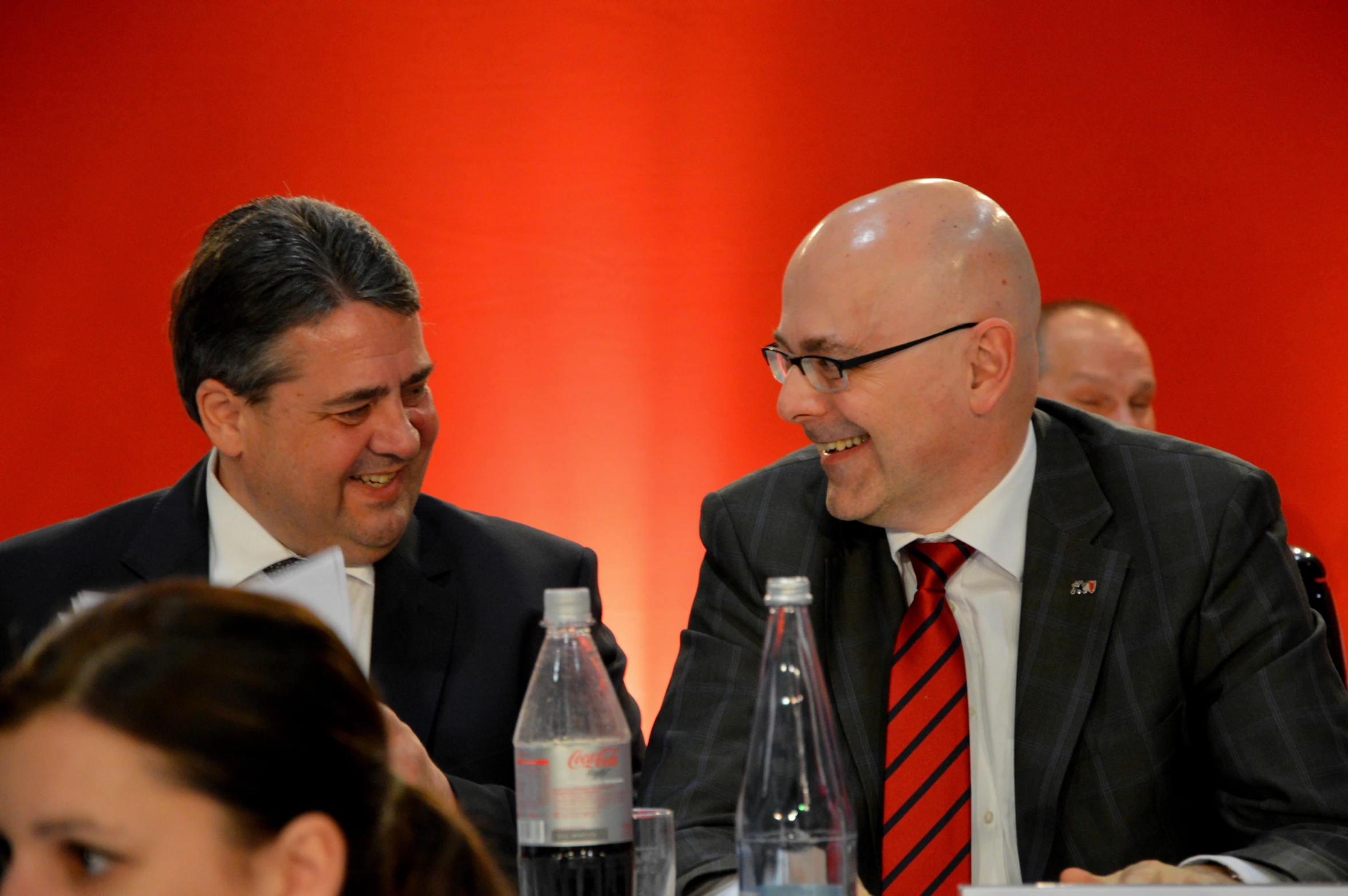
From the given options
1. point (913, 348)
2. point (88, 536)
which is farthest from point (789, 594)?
point (88, 536)

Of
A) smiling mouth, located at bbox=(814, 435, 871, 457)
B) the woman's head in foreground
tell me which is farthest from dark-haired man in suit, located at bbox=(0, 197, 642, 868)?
the woman's head in foreground

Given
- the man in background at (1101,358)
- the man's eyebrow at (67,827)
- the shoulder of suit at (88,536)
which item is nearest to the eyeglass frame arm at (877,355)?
the shoulder of suit at (88,536)

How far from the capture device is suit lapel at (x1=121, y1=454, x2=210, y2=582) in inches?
67.4

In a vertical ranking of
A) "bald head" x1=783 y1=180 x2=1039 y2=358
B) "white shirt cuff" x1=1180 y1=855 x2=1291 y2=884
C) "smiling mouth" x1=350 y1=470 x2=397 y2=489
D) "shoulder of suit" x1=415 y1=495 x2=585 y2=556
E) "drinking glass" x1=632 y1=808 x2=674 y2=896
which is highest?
"bald head" x1=783 y1=180 x2=1039 y2=358

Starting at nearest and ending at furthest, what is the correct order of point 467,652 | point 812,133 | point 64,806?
point 64,806 < point 467,652 < point 812,133

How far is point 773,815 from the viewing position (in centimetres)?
106

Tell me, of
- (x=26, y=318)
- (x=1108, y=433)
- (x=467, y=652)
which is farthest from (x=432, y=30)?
(x=1108, y=433)

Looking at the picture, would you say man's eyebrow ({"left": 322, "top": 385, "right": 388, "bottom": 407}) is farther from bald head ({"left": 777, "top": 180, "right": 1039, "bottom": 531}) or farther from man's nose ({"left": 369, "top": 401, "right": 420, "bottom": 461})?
bald head ({"left": 777, "top": 180, "right": 1039, "bottom": 531})

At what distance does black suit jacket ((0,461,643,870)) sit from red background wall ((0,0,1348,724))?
94cm

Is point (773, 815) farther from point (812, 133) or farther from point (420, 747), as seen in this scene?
point (812, 133)

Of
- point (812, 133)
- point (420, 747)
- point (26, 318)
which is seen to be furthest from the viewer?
point (812, 133)

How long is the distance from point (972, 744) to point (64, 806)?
39.0 inches

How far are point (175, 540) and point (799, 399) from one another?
820mm

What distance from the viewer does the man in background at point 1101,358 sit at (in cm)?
290
